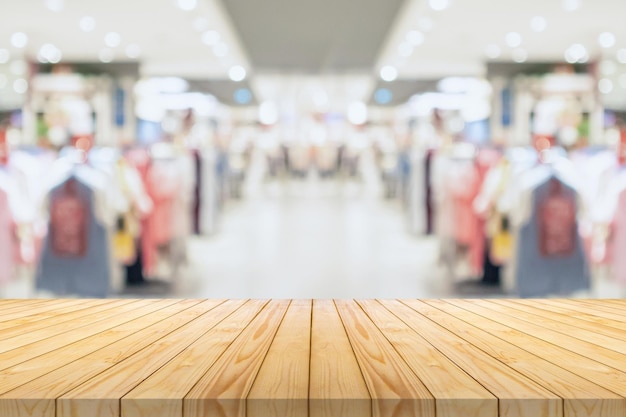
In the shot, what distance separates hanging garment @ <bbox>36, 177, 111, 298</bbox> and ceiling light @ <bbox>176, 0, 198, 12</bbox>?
148 centimetres

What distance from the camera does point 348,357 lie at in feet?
5.26

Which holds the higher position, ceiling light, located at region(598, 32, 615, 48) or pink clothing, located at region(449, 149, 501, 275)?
ceiling light, located at region(598, 32, 615, 48)

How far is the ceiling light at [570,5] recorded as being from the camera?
4.37 metres

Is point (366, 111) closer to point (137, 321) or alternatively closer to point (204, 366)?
point (137, 321)

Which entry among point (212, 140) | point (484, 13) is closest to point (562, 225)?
point (484, 13)

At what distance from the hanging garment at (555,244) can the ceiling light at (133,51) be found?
3253 mm

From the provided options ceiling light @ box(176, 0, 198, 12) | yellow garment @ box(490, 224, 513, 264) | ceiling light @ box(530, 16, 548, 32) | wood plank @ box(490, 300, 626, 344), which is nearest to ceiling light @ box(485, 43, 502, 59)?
ceiling light @ box(530, 16, 548, 32)

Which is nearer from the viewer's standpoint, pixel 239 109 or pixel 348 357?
pixel 348 357

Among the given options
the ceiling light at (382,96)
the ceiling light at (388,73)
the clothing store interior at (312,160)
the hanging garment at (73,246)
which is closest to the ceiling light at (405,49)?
the clothing store interior at (312,160)

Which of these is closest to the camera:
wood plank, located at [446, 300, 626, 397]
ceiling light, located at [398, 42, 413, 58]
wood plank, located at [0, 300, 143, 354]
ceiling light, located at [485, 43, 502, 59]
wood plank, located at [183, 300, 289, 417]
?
wood plank, located at [183, 300, 289, 417]

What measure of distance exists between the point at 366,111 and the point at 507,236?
4.78 feet

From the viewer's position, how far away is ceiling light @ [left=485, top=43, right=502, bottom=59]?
5.18m

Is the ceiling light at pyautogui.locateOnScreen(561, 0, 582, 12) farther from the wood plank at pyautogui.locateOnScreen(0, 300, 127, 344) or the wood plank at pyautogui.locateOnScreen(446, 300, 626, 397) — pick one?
the wood plank at pyautogui.locateOnScreen(0, 300, 127, 344)

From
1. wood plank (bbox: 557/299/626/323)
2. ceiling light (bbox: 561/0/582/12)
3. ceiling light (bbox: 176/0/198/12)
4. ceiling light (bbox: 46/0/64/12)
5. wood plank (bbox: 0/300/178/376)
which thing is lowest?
wood plank (bbox: 557/299/626/323)
